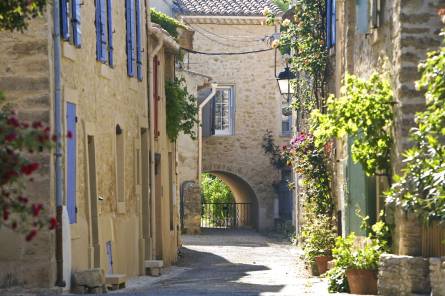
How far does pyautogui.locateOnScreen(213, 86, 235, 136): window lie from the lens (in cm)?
3984

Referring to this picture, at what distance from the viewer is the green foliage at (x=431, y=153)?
390 inches

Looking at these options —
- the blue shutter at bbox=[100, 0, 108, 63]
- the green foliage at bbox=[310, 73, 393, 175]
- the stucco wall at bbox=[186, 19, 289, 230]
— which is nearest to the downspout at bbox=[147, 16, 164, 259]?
the blue shutter at bbox=[100, 0, 108, 63]

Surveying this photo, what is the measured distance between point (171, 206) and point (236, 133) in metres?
14.7

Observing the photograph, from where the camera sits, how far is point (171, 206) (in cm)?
2508

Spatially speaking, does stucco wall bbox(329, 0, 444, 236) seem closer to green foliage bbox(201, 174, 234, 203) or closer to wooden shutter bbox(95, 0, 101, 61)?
wooden shutter bbox(95, 0, 101, 61)

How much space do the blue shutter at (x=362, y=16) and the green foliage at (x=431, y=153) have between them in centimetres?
417

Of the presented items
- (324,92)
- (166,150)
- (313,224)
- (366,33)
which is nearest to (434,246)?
(366,33)

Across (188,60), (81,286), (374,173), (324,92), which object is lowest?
(81,286)

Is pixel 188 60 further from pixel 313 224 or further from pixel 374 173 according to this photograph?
pixel 374 173

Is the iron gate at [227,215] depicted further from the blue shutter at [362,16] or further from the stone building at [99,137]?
the blue shutter at [362,16]

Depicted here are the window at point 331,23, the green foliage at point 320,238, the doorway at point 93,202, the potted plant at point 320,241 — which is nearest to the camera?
the doorway at point 93,202

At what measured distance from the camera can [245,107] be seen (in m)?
39.7

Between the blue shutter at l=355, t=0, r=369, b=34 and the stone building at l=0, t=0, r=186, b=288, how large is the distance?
3.80 metres

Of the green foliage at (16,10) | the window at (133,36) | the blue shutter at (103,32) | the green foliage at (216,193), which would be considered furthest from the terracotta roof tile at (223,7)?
the green foliage at (16,10)
